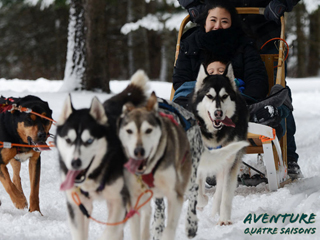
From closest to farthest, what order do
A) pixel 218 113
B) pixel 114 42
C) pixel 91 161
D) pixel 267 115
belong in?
pixel 91 161
pixel 218 113
pixel 267 115
pixel 114 42

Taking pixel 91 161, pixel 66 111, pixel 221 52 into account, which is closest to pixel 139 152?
pixel 91 161

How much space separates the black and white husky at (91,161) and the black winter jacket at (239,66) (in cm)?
187

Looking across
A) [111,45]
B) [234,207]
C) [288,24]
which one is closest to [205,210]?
[234,207]

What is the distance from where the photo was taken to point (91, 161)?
5.69 ft

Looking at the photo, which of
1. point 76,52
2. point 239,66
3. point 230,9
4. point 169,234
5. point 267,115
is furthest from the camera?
point 76,52

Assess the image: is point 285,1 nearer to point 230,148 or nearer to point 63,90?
point 230,148

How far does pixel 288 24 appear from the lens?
24641 mm

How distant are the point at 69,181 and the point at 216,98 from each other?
150 centimetres

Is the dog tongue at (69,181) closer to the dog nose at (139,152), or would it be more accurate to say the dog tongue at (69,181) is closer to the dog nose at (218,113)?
the dog nose at (139,152)

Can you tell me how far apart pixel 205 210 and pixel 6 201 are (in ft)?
6.23

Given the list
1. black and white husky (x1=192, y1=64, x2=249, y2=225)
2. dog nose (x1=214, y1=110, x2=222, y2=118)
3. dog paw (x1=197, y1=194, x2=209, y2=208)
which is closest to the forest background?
dog paw (x1=197, y1=194, x2=209, y2=208)

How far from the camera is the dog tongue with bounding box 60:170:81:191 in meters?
1.63

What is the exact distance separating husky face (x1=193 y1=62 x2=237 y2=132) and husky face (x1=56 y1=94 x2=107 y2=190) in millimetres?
1276

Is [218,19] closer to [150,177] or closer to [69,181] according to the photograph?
[150,177]
